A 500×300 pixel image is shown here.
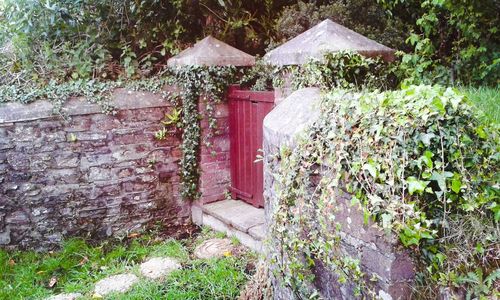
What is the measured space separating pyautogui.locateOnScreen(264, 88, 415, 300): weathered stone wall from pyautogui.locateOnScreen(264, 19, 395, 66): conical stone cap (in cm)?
45

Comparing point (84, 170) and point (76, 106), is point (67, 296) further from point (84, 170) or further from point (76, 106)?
point (76, 106)

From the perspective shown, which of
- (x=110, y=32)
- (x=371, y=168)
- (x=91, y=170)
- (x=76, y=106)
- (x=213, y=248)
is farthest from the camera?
(x=110, y=32)

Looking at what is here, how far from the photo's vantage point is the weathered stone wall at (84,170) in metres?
4.58

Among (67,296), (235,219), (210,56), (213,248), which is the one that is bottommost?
(67,296)

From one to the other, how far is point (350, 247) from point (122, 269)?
9.46 feet

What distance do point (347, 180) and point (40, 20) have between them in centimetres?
469

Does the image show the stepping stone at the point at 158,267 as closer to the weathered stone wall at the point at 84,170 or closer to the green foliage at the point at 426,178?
the weathered stone wall at the point at 84,170

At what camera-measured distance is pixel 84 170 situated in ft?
15.8

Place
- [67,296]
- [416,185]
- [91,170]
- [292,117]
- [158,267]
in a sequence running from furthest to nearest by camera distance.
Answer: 1. [91,170]
2. [158,267]
3. [67,296]
4. [292,117]
5. [416,185]

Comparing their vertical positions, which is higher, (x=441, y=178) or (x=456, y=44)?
(x=456, y=44)

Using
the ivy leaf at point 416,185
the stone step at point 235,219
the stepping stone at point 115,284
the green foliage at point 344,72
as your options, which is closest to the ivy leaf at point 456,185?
the ivy leaf at point 416,185

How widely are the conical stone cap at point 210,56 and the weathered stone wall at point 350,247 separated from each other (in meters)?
2.06

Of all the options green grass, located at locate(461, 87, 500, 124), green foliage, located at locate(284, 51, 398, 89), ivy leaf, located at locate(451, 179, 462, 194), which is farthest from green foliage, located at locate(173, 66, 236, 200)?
ivy leaf, located at locate(451, 179, 462, 194)

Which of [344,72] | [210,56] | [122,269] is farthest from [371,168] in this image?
[210,56]
